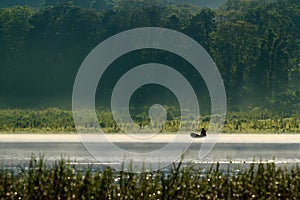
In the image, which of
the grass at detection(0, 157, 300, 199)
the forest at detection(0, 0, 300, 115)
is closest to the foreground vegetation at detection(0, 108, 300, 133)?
the forest at detection(0, 0, 300, 115)

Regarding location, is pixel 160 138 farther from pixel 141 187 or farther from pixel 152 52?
pixel 141 187

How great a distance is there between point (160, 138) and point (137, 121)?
11.6 metres

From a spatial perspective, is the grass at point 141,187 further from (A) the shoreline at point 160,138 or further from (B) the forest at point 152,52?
(B) the forest at point 152,52

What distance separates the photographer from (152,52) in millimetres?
84625

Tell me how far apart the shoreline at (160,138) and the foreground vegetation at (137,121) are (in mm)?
2360

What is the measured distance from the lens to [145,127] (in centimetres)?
6356

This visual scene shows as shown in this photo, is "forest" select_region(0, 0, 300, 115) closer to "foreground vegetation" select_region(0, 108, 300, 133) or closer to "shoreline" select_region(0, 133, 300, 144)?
"foreground vegetation" select_region(0, 108, 300, 133)

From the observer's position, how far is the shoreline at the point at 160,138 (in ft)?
178

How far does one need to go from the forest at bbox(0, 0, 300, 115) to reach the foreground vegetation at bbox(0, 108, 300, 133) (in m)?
2.97

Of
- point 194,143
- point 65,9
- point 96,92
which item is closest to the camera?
point 194,143

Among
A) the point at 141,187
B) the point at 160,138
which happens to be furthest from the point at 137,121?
the point at 141,187

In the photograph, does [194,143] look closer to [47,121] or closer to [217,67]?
[47,121]

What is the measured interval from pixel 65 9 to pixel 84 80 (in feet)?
41.4

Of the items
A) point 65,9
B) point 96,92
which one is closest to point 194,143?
point 96,92
